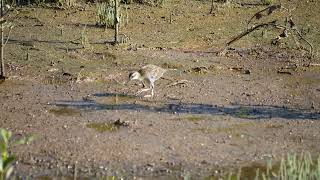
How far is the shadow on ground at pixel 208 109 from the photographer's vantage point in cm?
863

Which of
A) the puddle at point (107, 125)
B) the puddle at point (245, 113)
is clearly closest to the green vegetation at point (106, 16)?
the puddle at point (245, 113)

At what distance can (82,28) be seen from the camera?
13.3 meters

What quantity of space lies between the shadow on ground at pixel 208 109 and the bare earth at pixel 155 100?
0.05 ft

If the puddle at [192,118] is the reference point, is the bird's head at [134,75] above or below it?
above

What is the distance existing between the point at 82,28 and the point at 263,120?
6058 mm

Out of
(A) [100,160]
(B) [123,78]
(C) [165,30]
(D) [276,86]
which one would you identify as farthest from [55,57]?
(A) [100,160]

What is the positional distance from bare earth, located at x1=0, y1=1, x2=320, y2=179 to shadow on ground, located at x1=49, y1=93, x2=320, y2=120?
2 centimetres

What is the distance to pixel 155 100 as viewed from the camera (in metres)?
9.18

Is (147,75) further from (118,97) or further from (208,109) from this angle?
(208,109)

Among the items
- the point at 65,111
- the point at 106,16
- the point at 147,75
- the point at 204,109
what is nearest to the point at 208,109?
the point at 204,109

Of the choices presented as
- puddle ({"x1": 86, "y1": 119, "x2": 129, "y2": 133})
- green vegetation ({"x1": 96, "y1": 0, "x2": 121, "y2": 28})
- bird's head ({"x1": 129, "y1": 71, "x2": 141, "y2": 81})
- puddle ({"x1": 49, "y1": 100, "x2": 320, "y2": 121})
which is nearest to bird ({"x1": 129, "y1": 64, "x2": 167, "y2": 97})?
bird's head ({"x1": 129, "y1": 71, "x2": 141, "y2": 81})

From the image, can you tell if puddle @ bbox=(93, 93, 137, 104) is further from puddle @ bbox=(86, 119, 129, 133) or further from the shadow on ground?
puddle @ bbox=(86, 119, 129, 133)

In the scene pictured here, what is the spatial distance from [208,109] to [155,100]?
84 centimetres

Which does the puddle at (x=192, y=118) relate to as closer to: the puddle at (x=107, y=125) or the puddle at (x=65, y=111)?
the puddle at (x=107, y=125)
